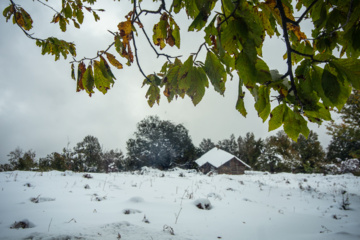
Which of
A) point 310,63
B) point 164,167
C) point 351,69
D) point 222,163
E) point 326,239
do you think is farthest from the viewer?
point 164,167

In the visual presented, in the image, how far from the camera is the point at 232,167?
27.0 meters

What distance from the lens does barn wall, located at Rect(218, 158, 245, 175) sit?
26602 mm

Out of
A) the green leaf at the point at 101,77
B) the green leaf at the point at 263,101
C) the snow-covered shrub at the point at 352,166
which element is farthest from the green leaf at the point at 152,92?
the snow-covered shrub at the point at 352,166

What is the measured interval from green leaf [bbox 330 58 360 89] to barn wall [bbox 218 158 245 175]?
2743cm

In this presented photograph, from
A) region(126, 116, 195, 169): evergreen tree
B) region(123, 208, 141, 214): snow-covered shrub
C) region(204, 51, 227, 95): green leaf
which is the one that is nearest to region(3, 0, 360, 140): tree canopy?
region(204, 51, 227, 95): green leaf

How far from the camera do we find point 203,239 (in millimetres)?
1664

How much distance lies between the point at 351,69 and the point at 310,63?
143 millimetres

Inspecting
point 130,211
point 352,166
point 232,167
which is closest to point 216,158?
point 232,167

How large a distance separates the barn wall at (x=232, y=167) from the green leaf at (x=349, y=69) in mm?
27425

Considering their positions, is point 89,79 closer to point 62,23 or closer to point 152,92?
point 152,92

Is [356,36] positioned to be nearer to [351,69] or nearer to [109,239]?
[351,69]

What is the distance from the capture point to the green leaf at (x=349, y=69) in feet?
2.14

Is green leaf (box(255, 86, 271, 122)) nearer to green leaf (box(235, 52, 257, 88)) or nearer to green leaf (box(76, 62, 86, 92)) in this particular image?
green leaf (box(235, 52, 257, 88))

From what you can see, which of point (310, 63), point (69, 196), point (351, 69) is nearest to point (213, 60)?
point (310, 63)
